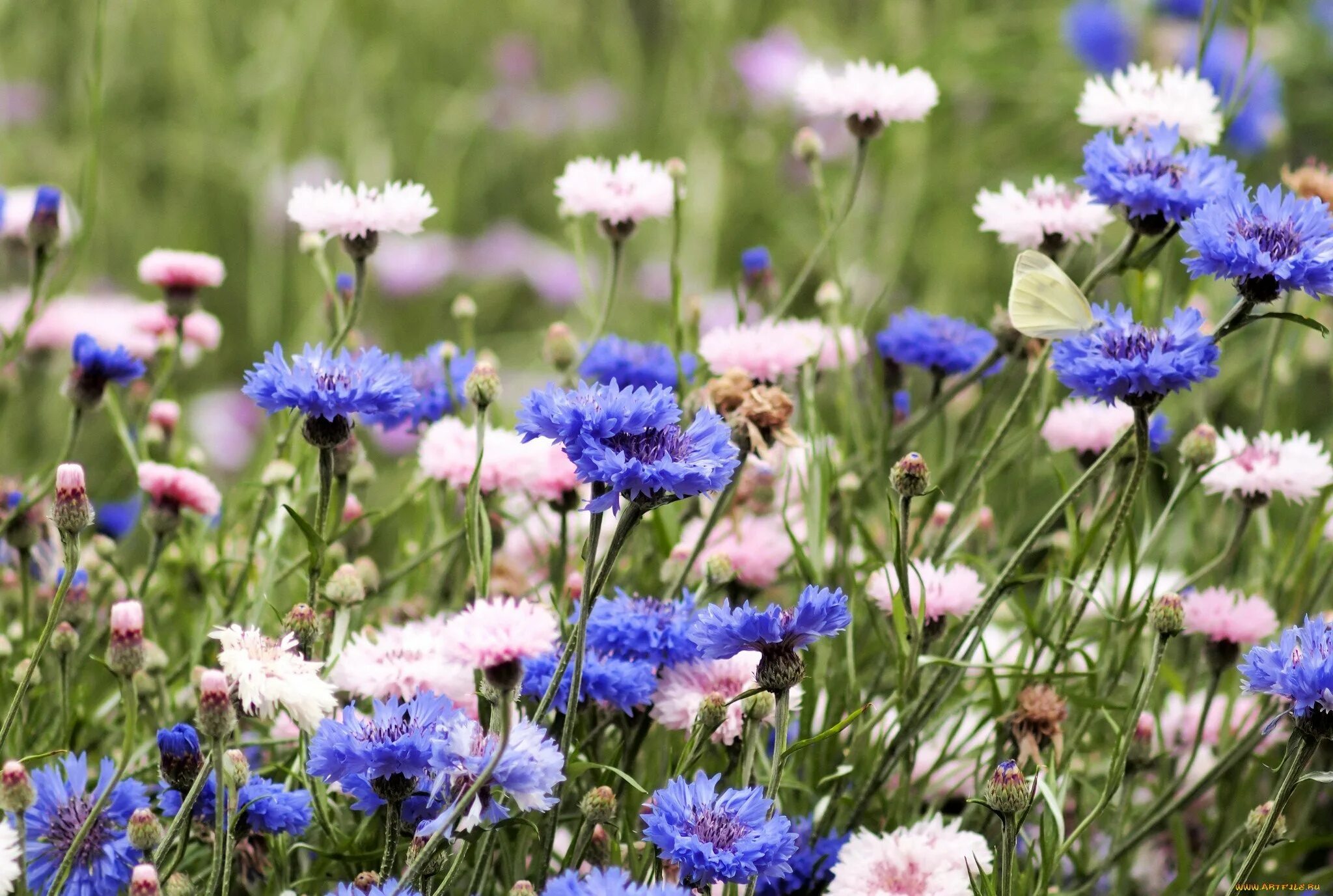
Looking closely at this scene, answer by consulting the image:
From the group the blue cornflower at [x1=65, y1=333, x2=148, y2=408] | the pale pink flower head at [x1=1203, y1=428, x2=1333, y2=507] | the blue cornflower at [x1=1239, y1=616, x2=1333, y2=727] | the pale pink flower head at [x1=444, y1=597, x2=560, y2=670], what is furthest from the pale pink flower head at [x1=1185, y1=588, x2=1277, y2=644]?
the blue cornflower at [x1=65, y1=333, x2=148, y2=408]

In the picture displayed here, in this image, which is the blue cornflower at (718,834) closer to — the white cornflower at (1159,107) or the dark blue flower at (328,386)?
the dark blue flower at (328,386)

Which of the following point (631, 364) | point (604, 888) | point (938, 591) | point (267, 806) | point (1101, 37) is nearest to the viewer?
point (604, 888)

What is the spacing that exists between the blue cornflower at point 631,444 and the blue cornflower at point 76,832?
257 millimetres

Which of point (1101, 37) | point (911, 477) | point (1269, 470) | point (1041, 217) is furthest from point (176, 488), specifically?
point (1101, 37)

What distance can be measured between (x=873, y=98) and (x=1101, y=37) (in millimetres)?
1260

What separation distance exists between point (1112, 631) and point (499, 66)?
2.12 meters

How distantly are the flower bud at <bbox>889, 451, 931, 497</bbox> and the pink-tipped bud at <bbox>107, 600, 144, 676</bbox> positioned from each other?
1.10 feet

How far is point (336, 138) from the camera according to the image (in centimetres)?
235

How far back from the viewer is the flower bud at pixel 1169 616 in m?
0.62

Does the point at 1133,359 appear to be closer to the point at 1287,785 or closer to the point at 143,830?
the point at 1287,785

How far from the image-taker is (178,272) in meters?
0.89

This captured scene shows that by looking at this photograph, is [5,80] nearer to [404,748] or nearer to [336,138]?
[336,138]

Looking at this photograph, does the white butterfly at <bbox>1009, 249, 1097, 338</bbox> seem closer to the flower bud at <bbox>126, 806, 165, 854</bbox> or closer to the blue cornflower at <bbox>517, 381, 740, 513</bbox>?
the blue cornflower at <bbox>517, 381, 740, 513</bbox>

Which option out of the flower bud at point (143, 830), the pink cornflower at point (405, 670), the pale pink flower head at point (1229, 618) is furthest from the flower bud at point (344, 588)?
the pale pink flower head at point (1229, 618)
